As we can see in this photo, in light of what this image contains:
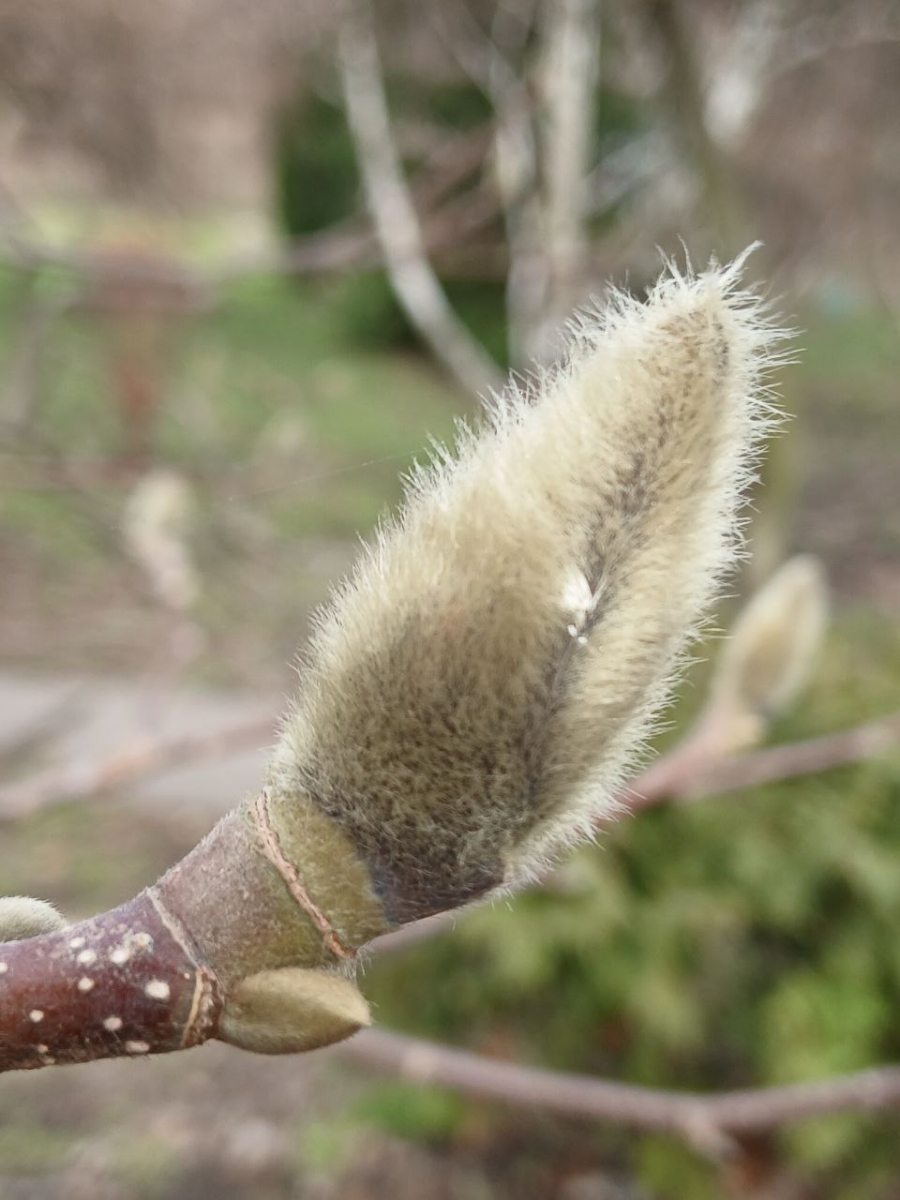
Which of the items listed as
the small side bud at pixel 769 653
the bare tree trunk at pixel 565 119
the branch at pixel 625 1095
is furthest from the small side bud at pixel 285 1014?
the bare tree trunk at pixel 565 119

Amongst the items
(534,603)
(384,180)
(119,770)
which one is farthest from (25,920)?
(384,180)

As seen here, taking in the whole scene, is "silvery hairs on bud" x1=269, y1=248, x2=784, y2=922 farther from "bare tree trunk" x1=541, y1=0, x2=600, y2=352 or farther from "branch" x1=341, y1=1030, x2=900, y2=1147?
"bare tree trunk" x1=541, y1=0, x2=600, y2=352

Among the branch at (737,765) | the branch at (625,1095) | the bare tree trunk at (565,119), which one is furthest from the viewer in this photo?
the bare tree trunk at (565,119)

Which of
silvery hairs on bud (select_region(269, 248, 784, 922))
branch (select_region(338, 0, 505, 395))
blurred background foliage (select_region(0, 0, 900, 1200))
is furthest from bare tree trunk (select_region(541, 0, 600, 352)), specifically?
silvery hairs on bud (select_region(269, 248, 784, 922))

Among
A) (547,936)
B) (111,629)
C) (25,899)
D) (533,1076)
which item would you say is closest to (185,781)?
(111,629)

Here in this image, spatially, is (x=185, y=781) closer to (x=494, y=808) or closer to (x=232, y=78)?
(x=232, y=78)

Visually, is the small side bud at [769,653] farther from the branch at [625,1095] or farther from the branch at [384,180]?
the branch at [384,180]
